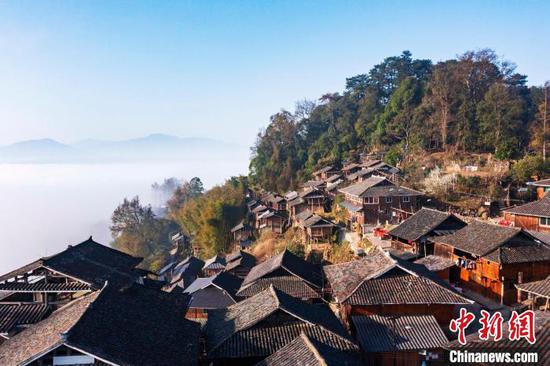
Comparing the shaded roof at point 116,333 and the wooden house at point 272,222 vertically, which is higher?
the shaded roof at point 116,333

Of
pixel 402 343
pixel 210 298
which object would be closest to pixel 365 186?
pixel 210 298

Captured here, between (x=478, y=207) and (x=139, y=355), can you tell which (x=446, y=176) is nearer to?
(x=478, y=207)

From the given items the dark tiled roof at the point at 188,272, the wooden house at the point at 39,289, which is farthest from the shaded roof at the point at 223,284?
the wooden house at the point at 39,289

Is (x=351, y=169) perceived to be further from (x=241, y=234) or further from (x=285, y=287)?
(x=285, y=287)

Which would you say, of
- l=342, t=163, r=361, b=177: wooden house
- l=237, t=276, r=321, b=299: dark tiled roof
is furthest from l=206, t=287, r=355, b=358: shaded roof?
l=342, t=163, r=361, b=177: wooden house

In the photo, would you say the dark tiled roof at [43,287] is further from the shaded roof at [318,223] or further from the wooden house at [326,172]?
the wooden house at [326,172]
